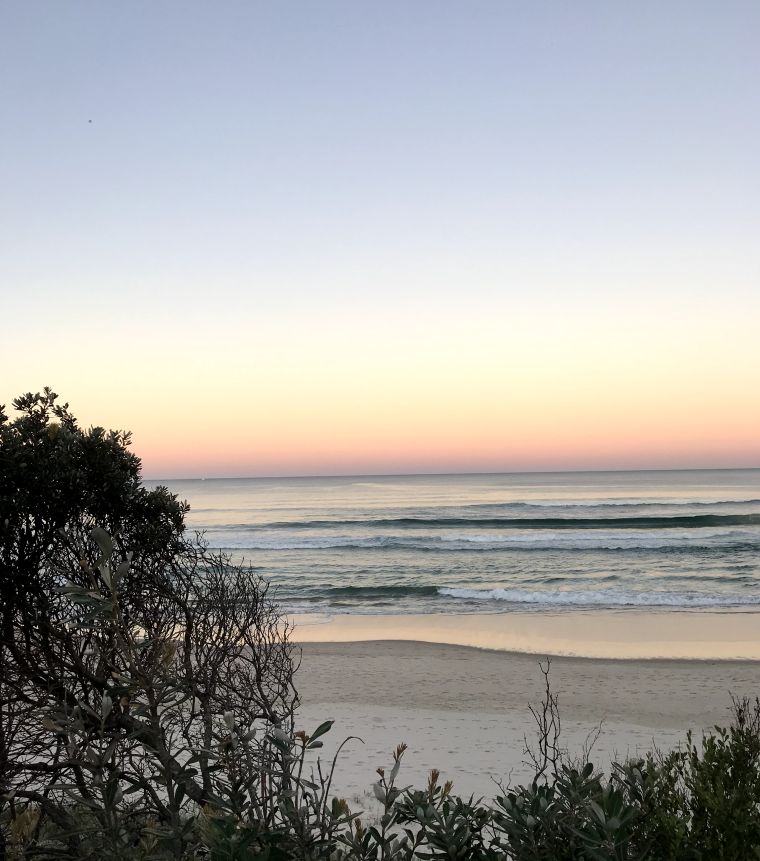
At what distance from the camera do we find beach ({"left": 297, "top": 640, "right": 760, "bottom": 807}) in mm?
10375

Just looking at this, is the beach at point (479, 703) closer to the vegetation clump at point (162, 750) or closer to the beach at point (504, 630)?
the beach at point (504, 630)

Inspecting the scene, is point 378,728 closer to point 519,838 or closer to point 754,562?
point 519,838

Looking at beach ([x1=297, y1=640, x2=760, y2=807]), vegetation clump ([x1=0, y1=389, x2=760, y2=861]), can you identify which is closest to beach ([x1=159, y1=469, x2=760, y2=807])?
beach ([x1=297, y1=640, x2=760, y2=807])

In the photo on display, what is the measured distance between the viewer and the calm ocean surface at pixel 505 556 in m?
25.5

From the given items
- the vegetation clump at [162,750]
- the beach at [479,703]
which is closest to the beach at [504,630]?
the beach at [479,703]

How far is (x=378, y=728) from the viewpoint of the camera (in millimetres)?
12273

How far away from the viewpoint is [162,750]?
2.16 m

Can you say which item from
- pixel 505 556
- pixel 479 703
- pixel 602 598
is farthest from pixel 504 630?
pixel 505 556

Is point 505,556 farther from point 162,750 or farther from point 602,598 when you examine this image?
point 162,750

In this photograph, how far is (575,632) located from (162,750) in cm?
1968

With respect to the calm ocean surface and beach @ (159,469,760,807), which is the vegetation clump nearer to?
beach @ (159,469,760,807)

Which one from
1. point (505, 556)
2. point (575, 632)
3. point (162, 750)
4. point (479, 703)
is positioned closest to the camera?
point (162, 750)

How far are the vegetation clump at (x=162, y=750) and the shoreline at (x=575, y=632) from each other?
1173cm

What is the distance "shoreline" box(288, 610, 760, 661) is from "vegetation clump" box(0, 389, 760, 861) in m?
11.7
